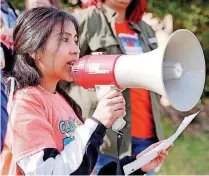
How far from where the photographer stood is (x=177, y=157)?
418 centimetres

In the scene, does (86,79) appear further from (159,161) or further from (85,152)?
(159,161)

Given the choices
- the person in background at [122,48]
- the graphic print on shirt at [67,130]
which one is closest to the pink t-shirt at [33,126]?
the graphic print on shirt at [67,130]

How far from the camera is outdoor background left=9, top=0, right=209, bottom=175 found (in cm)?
404

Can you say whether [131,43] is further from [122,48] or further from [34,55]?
[34,55]

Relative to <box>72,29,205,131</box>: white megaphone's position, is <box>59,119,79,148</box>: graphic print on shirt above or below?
below

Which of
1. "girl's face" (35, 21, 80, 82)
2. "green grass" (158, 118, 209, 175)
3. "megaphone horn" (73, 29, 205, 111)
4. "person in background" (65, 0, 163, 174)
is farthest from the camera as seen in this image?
"green grass" (158, 118, 209, 175)

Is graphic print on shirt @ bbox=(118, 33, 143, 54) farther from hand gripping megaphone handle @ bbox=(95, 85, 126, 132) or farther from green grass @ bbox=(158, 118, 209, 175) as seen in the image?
green grass @ bbox=(158, 118, 209, 175)

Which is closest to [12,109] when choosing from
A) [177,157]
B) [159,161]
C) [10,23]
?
[159,161]

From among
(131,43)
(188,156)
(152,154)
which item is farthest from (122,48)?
(188,156)

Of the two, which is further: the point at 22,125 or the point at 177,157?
the point at 177,157

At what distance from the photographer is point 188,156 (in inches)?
166

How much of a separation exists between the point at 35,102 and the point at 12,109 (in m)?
0.06

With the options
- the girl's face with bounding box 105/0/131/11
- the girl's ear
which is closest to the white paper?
the girl's ear

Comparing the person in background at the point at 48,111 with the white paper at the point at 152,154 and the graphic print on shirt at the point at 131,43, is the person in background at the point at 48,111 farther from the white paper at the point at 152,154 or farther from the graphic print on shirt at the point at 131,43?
the graphic print on shirt at the point at 131,43
